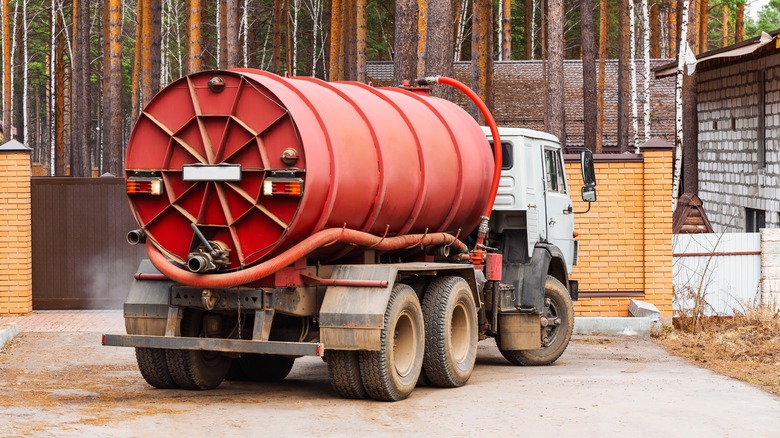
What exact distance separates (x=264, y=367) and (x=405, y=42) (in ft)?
26.0

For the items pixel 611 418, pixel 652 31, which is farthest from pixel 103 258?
pixel 652 31

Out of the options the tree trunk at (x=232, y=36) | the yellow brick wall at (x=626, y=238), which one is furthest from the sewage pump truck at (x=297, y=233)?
the tree trunk at (x=232, y=36)

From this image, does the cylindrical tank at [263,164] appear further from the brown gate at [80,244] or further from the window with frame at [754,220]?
the window with frame at [754,220]

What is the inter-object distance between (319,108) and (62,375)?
4.19m

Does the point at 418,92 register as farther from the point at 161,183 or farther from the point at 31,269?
the point at 31,269

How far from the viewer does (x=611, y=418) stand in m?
9.45

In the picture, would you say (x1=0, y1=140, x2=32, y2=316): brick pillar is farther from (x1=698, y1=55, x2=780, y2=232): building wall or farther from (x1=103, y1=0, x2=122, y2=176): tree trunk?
(x1=103, y1=0, x2=122, y2=176): tree trunk

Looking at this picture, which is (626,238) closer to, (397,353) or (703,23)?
(397,353)

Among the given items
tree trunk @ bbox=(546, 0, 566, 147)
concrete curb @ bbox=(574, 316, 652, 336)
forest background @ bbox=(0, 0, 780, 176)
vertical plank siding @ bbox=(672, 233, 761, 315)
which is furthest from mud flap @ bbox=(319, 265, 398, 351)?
tree trunk @ bbox=(546, 0, 566, 147)

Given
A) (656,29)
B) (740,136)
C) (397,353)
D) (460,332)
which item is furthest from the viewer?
(656,29)

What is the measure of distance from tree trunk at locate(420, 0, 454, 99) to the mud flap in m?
8.86

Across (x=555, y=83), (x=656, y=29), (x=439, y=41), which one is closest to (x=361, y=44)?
(x=555, y=83)

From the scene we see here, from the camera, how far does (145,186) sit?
33.9 feet

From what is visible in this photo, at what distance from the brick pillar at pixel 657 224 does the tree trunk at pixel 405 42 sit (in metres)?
3.75
